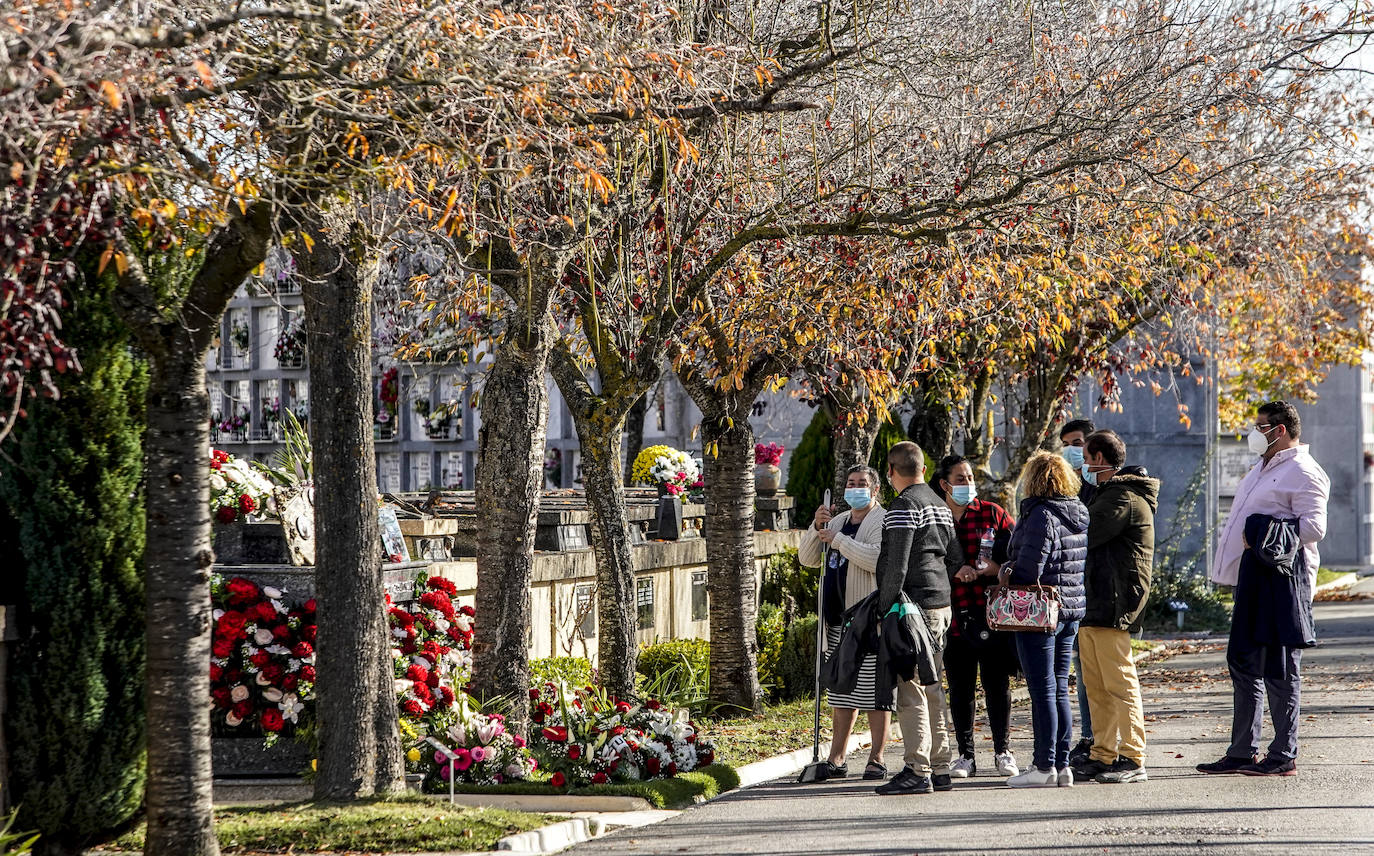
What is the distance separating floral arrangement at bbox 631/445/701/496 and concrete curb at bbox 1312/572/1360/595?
18176 mm

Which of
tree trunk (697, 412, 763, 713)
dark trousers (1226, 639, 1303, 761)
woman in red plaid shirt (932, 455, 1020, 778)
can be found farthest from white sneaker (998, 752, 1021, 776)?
tree trunk (697, 412, 763, 713)

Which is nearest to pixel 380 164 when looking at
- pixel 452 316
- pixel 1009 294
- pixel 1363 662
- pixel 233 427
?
pixel 452 316

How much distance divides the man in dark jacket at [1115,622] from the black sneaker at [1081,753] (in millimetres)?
59

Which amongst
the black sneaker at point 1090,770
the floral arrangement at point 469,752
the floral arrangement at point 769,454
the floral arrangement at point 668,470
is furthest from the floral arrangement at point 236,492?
the floral arrangement at point 769,454

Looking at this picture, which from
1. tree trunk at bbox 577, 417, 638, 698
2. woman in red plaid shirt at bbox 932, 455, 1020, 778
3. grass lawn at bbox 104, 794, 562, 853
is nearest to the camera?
grass lawn at bbox 104, 794, 562, 853

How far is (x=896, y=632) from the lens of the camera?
9406 millimetres

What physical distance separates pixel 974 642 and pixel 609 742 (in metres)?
2.50

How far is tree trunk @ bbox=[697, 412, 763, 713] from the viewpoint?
13805 mm

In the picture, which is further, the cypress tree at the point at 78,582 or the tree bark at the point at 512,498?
the tree bark at the point at 512,498

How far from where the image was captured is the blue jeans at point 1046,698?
972 centimetres

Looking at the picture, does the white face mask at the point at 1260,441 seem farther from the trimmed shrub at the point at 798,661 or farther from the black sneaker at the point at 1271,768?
the trimmed shrub at the point at 798,661

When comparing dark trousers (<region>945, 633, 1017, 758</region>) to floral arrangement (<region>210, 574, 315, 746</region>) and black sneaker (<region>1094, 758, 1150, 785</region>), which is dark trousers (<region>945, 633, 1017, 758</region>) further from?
floral arrangement (<region>210, 574, 315, 746</region>)

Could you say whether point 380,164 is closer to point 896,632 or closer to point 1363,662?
point 896,632

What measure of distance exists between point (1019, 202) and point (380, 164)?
20.1 ft
